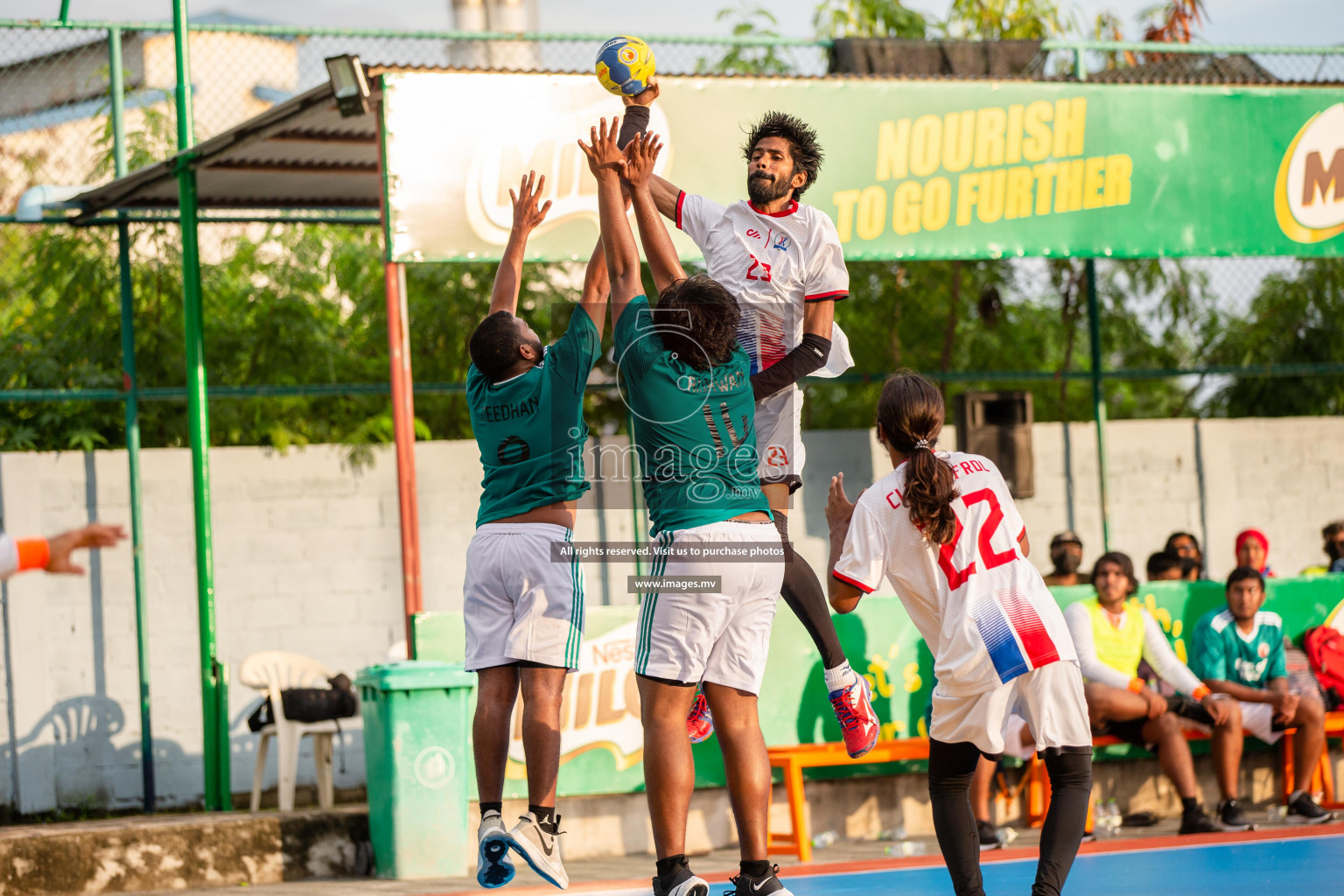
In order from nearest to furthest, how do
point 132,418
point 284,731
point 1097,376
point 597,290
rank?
point 597,290
point 284,731
point 132,418
point 1097,376

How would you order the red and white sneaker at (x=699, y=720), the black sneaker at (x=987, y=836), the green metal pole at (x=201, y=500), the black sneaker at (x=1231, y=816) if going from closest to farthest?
the red and white sneaker at (x=699, y=720) < the black sneaker at (x=987, y=836) < the black sneaker at (x=1231, y=816) < the green metal pole at (x=201, y=500)

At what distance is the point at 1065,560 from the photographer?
9594 millimetres

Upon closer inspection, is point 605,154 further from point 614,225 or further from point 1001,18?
point 1001,18

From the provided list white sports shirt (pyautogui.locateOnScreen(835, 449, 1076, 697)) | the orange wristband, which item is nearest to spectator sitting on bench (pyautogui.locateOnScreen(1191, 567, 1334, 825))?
white sports shirt (pyautogui.locateOnScreen(835, 449, 1076, 697))

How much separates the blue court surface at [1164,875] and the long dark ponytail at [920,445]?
7.08ft

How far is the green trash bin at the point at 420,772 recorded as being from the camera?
7570mm

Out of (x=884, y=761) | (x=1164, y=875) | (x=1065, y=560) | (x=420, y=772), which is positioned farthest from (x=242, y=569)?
(x=1164, y=875)

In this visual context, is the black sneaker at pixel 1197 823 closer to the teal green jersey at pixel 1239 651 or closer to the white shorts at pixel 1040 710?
the teal green jersey at pixel 1239 651

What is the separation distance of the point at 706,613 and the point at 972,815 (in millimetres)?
1141

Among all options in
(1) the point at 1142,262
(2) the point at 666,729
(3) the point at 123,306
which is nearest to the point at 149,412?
(3) the point at 123,306

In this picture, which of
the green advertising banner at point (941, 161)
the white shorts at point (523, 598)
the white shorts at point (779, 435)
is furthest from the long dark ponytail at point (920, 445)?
the green advertising banner at point (941, 161)

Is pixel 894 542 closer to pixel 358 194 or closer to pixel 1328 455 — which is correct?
pixel 358 194

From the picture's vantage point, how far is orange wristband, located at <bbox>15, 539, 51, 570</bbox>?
170 inches

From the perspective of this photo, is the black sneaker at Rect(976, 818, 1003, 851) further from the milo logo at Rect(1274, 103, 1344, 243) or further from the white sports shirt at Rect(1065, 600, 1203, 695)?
the milo logo at Rect(1274, 103, 1344, 243)
